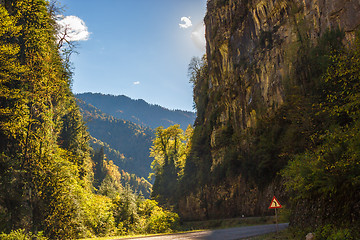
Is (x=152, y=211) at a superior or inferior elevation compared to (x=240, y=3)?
inferior

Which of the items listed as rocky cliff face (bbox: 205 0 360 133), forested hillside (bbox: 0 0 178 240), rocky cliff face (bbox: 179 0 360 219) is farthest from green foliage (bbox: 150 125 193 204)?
forested hillside (bbox: 0 0 178 240)

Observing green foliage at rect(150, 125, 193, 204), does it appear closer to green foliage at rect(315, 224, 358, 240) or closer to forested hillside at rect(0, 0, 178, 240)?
forested hillside at rect(0, 0, 178, 240)

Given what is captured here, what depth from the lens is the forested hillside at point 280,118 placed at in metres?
8.70

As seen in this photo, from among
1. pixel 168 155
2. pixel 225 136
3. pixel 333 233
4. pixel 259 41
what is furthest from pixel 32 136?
pixel 168 155

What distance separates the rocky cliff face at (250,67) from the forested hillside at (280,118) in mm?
136

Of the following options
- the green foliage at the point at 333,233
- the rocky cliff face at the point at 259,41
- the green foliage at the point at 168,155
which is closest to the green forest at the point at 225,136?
the green foliage at the point at 333,233

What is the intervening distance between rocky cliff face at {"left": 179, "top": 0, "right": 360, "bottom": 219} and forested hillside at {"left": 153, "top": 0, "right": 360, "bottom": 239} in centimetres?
14

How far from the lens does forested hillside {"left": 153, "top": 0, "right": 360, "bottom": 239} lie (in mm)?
8703

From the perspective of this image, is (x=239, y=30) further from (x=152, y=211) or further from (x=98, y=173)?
(x=98, y=173)

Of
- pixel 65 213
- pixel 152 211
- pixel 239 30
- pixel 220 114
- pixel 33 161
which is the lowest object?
pixel 152 211

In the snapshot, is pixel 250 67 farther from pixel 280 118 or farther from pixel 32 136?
pixel 32 136

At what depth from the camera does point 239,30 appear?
131 feet

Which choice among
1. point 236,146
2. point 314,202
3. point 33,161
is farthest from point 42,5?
point 236,146

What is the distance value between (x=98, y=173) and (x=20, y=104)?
9065cm
